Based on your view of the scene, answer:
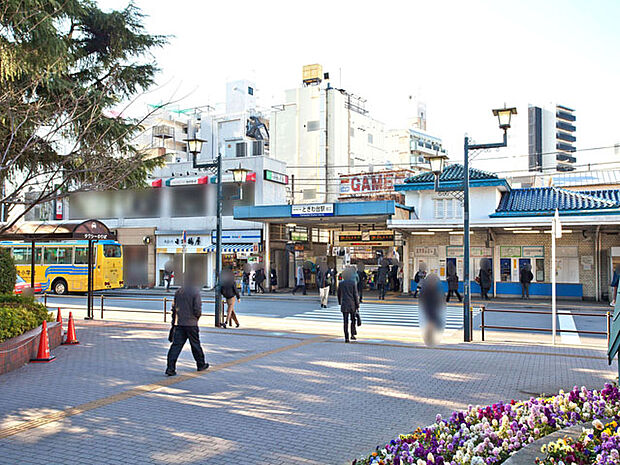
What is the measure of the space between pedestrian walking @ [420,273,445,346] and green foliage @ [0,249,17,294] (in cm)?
1023

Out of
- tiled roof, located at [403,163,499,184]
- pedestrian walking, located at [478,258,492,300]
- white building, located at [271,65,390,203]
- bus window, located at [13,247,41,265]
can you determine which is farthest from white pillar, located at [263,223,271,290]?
white building, located at [271,65,390,203]

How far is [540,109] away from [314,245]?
77.6m

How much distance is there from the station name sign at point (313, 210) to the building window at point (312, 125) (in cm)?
2369

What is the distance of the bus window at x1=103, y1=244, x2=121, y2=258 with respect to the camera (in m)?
31.4

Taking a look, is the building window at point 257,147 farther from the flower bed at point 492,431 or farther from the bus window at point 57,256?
the flower bed at point 492,431

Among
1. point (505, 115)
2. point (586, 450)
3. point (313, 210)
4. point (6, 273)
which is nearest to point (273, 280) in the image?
point (313, 210)

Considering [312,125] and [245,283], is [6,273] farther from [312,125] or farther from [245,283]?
[312,125]

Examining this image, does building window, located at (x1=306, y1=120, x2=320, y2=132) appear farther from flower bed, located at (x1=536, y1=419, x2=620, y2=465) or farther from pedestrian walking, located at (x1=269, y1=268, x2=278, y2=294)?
flower bed, located at (x1=536, y1=419, x2=620, y2=465)

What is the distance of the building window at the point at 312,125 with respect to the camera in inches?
2050

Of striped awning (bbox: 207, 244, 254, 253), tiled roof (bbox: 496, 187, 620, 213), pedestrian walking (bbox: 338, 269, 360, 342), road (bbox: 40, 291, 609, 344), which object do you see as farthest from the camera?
striped awning (bbox: 207, 244, 254, 253)

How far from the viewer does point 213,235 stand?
35031 millimetres

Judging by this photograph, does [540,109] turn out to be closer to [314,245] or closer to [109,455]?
[314,245]

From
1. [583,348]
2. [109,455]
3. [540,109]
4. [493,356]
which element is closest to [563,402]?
[109,455]

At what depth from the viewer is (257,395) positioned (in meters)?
8.24
